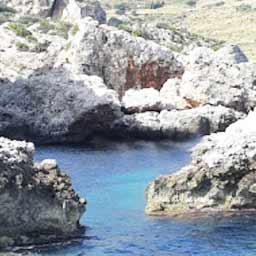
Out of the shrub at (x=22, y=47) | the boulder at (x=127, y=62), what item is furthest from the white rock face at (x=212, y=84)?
the shrub at (x=22, y=47)

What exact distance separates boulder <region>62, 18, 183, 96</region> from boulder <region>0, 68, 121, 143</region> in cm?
825

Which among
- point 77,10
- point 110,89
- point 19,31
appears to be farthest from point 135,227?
point 77,10

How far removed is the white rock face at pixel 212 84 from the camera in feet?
270

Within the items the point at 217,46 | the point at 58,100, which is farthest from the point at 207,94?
the point at 217,46

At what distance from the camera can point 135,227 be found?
3878 cm

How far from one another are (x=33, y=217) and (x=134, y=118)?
41351mm

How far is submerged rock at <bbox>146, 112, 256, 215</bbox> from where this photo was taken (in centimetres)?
4044

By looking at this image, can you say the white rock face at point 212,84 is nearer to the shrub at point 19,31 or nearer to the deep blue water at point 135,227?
the shrub at point 19,31

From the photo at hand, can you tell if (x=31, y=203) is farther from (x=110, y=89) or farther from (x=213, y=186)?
(x=110, y=89)

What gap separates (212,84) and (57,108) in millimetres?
13975

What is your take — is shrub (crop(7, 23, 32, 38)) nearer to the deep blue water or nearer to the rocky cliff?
the rocky cliff

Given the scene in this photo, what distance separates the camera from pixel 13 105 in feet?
254

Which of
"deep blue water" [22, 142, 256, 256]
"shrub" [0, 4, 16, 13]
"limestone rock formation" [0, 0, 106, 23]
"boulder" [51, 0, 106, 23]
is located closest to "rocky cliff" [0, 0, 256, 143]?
"deep blue water" [22, 142, 256, 256]

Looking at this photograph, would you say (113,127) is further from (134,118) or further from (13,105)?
(13,105)
